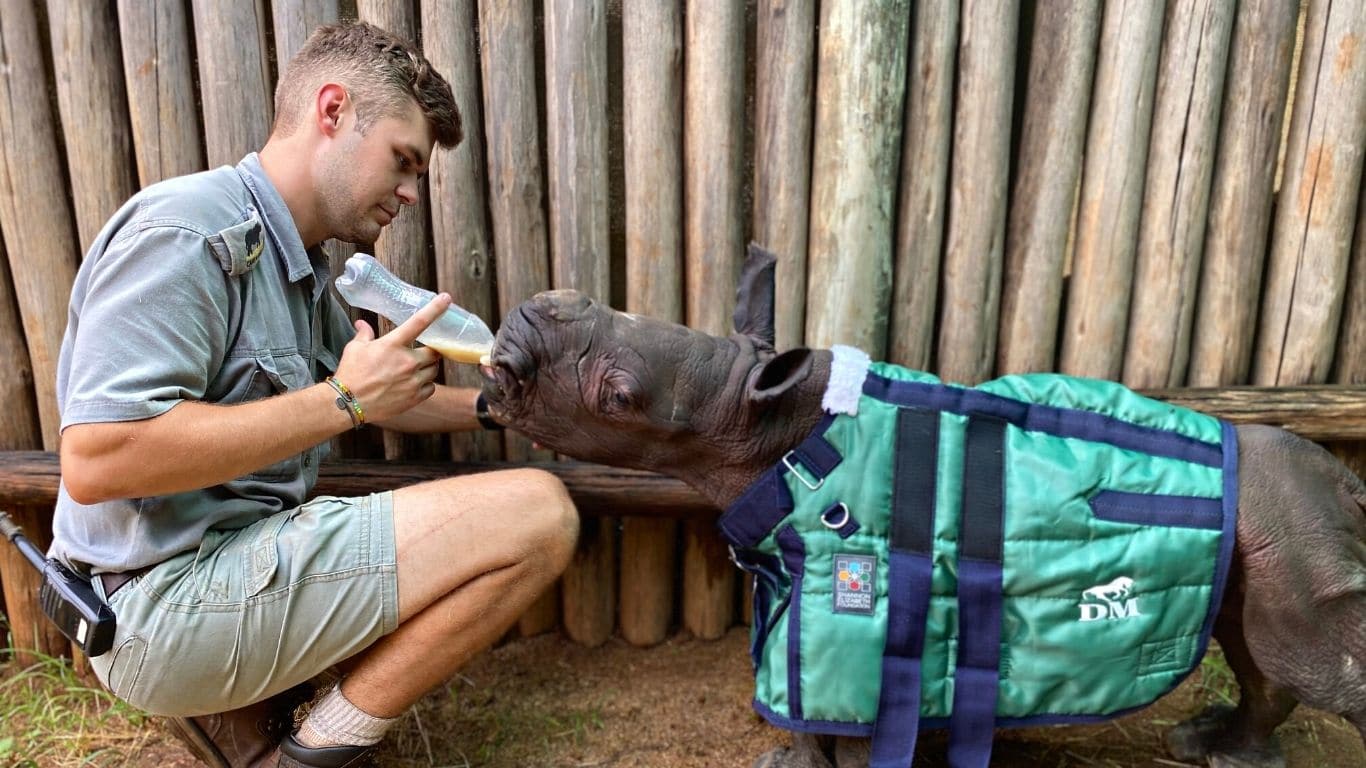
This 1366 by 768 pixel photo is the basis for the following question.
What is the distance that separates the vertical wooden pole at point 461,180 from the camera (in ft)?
12.5

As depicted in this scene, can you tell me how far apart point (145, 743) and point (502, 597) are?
187 centimetres

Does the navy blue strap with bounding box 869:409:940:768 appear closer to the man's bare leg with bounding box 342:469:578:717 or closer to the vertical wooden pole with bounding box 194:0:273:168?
the man's bare leg with bounding box 342:469:578:717

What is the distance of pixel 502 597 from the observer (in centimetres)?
326

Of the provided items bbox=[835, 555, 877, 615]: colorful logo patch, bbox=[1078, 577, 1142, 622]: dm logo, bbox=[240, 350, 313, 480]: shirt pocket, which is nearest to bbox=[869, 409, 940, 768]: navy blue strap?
bbox=[835, 555, 877, 615]: colorful logo patch

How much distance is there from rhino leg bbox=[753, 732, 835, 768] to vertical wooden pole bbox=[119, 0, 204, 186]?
326 centimetres

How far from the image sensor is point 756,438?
10.6ft

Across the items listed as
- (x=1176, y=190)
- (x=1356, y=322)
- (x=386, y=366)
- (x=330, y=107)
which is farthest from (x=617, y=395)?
(x=1356, y=322)

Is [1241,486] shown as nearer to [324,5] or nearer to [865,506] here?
[865,506]

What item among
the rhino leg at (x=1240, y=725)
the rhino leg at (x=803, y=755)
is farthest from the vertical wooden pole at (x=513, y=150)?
the rhino leg at (x=1240, y=725)

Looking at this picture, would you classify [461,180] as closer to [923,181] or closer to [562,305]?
[562,305]

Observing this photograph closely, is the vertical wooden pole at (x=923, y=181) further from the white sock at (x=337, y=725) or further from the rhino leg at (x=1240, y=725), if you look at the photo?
the white sock at (x=337, y=725)

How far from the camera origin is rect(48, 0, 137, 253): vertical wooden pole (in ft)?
12.4

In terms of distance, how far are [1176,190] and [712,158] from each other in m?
1.91

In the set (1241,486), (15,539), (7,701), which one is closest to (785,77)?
(1241,486)
